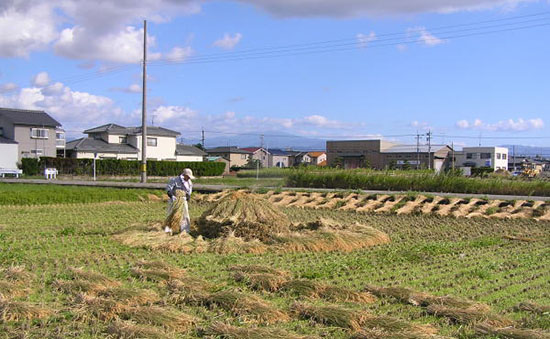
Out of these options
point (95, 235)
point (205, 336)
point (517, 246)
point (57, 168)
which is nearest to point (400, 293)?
point (205, 336)

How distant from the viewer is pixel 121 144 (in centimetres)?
4772

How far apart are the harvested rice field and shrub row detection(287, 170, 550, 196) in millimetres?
7806

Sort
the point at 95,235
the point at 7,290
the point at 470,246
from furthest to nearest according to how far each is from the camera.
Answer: the point at 95,235, the point at 470,246, the point at 7,290

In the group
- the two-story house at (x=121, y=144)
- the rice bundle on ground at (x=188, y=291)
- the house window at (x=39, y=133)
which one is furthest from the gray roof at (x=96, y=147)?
the rice bundle on ground at (x=188, y=291)

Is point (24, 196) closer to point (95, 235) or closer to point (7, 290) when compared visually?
point (95, 235)

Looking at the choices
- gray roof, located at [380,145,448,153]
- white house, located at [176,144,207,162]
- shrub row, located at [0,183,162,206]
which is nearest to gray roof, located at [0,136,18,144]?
white house, located at [176,144,207,162]

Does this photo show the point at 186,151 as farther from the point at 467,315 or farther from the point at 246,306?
the point at 467,315

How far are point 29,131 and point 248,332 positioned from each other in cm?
4370

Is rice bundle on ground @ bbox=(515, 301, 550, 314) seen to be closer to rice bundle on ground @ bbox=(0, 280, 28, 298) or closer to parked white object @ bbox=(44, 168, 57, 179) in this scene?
Answer: rice bundle on ground @ bbox=(0, 280, 28, 298)

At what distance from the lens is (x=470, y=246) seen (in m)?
10.1

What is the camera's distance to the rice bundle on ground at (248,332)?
4.50 metres

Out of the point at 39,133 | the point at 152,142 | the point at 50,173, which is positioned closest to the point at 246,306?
the point at 50,173

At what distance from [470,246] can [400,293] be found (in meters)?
4.60

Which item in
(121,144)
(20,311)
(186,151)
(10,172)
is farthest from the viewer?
(186,151)
